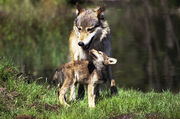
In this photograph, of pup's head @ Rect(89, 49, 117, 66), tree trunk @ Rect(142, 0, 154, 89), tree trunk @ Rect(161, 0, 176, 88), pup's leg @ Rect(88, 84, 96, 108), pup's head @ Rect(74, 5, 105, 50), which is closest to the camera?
pup's leg @ Rect(88, 84, 96, 108)

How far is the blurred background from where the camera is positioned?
18453 mm

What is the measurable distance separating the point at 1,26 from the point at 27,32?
7.82 ft

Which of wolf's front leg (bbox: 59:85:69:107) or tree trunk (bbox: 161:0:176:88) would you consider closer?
wolf's front leg (bbox: 59:85:69:107)

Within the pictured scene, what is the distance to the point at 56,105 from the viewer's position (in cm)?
778

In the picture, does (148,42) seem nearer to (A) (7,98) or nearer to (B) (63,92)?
(B) (63,92)

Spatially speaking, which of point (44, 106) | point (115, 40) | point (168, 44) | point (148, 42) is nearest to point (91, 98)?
point (44, 106)

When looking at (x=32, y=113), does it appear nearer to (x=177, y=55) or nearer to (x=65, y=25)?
(x=177, y=55)

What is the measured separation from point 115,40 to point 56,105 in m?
20.0

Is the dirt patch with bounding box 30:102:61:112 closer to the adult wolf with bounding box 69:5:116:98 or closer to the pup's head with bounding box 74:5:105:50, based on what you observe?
the adult wolf with bounding box 69:5:116:98

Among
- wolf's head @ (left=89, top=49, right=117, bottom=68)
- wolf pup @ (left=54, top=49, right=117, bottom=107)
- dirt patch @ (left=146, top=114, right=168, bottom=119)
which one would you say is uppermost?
wolf's head @ (left=89, top=49, right=117, bottom=68)

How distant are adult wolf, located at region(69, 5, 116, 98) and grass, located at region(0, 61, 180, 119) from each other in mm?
908

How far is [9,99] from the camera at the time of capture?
7.67m

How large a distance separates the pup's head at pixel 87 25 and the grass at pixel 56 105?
1240mm

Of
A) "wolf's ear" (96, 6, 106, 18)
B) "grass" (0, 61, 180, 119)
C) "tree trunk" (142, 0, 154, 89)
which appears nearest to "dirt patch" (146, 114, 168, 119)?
"grass" (0, 61, 180, 119)
